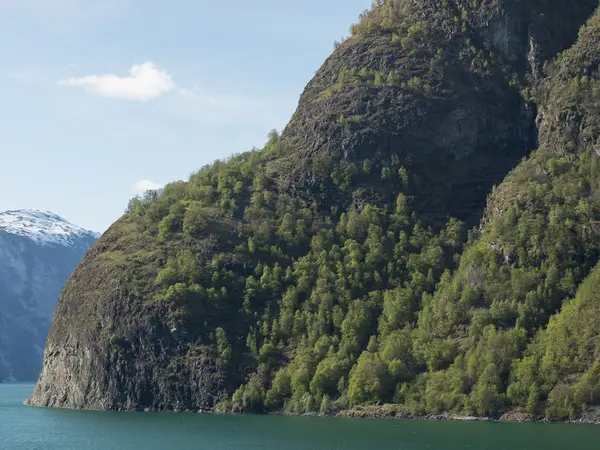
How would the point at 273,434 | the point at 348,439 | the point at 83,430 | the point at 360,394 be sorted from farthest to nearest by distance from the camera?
the point at 360,394, the point at 83,430, the point at 273,434, the point at 348,439

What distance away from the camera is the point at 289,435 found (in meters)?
158

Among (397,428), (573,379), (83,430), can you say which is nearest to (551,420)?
(573,379)

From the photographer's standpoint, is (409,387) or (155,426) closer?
(155,426)

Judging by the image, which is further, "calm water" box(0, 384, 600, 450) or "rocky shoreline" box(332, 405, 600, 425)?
"rocky shoreline" box(332, 405, 600, 425)

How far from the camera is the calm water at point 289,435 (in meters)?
142

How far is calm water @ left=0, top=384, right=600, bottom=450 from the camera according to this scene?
141500 mm

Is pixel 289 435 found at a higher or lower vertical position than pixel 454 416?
higher

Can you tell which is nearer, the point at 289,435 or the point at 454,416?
the point at 289,435

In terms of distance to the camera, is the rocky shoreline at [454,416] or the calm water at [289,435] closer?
the calm water at [289,435]

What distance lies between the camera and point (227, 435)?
162 meters

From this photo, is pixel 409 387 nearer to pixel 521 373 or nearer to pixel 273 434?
pixel 521 373

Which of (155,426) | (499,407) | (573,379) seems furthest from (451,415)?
(155,426)

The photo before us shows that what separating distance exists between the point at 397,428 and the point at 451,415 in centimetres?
2454

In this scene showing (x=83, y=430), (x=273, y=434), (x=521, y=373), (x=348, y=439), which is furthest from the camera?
(x=521, y=373)
